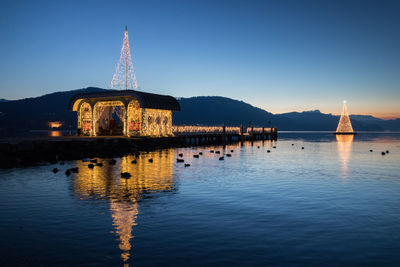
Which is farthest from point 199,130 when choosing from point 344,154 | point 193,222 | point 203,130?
point 193,222

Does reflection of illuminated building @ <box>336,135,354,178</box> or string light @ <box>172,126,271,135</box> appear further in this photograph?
string light @ <box>172,126,271,135</box>

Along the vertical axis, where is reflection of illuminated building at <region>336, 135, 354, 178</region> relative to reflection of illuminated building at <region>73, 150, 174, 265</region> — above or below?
below

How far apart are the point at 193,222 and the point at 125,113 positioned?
136 ft

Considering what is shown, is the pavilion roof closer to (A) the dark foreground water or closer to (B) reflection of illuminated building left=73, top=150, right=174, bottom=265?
(B) reflection of illuminated building left=73, top=150, right=174, bottom=265

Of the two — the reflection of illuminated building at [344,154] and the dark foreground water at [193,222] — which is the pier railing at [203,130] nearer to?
the reflection of illuminated building at [344,154]

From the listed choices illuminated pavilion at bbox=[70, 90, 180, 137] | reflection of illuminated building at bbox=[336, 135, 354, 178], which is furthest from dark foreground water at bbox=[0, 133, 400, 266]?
illuminated pavilion at bbox=[70, 90, 180, 137]

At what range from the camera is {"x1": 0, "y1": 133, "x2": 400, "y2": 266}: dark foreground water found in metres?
9.99

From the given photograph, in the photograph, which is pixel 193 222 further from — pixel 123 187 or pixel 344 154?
pixel 344 154

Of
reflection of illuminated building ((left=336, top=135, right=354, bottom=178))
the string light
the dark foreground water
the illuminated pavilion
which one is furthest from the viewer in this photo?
the string light

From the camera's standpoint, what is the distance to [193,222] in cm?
1375

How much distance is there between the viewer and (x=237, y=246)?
35.7ft

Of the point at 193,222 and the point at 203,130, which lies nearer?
the point at 193,222

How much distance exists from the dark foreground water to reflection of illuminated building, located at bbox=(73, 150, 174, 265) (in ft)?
0.21

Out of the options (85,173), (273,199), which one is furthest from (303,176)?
(85,173)
